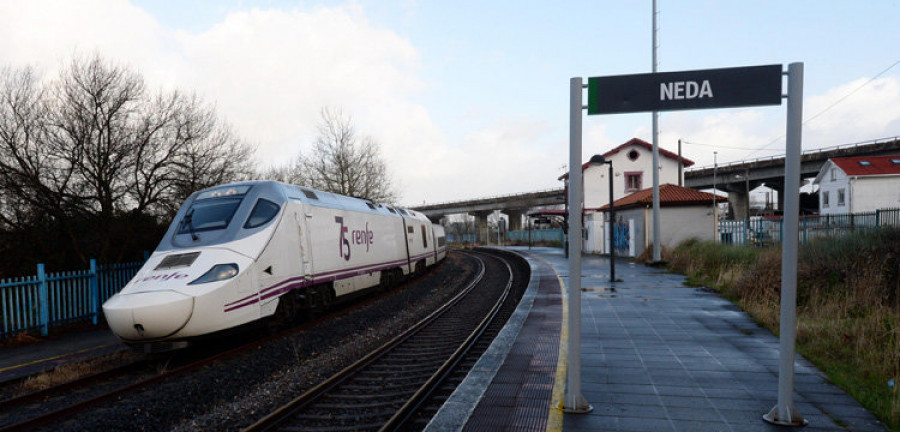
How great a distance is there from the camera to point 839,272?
10641mm

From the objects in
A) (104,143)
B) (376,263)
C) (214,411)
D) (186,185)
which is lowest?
(214,411)

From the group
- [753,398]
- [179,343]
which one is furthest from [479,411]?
[179,343]

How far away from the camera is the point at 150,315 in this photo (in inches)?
284

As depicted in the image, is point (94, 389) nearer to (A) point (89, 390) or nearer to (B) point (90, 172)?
(A) point (89, 390)

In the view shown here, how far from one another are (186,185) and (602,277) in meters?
13.8

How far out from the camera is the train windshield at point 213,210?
9.27 meters

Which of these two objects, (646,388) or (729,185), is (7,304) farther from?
(729,185)

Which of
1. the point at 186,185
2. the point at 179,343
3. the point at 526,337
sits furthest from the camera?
the point at 186,185

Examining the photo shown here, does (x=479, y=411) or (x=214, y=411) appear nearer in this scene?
(x=479, y=411)

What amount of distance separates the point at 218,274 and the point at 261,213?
68.7 inches

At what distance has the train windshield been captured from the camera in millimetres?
9273

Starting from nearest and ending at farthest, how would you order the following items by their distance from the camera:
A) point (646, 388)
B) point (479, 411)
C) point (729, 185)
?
point (479, 411)
point (646, 388)
point (729, 185)

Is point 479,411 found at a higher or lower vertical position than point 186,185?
lower

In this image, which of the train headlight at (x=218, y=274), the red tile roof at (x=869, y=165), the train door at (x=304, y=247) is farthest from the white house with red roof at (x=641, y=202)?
the red tile roof at (x=869, y=165)
